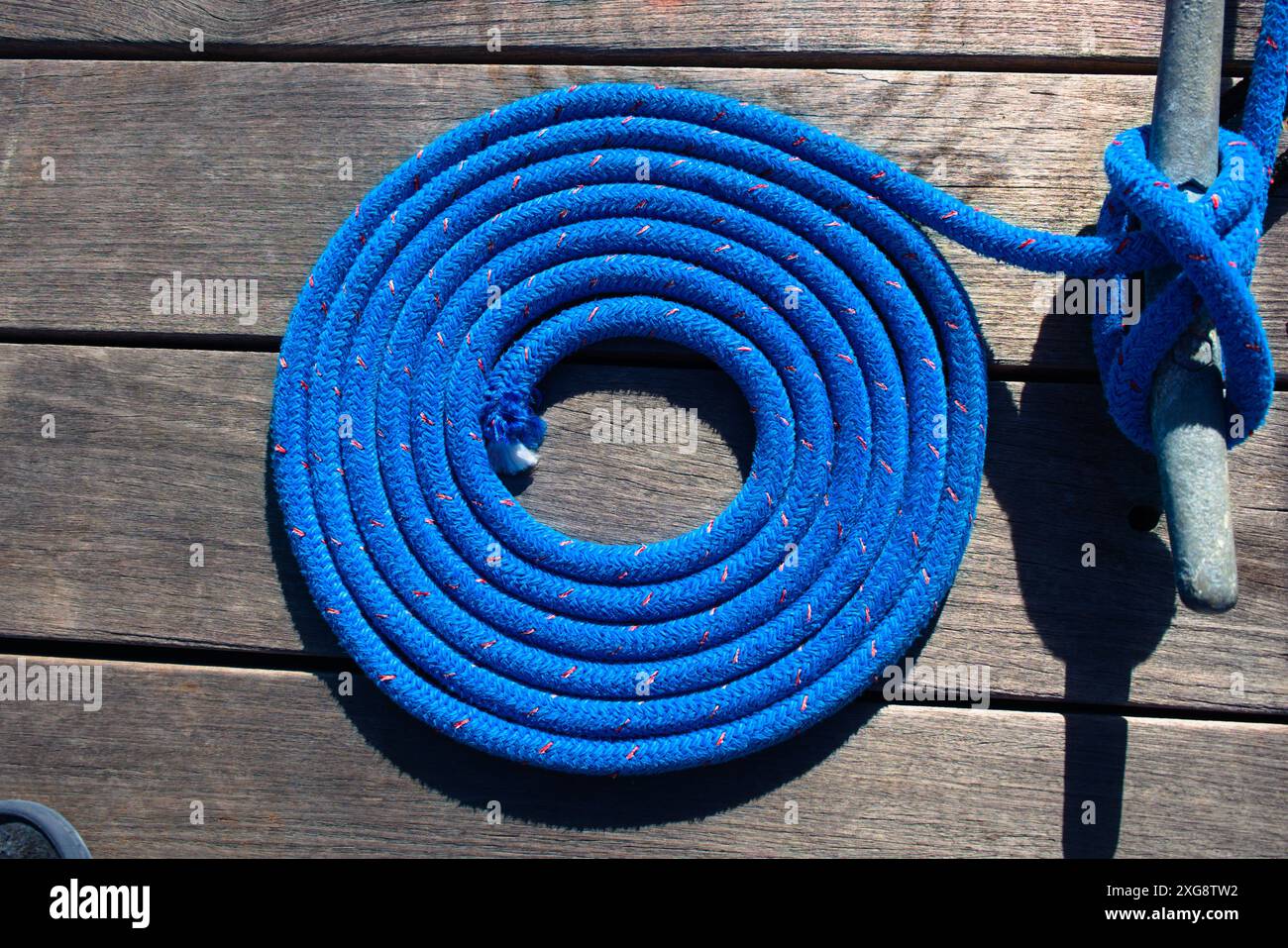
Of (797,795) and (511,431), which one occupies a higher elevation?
(511,431)

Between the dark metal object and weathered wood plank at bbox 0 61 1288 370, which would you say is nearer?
the dark metal object

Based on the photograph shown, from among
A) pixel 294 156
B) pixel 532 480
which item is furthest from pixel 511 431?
pixel 294 156

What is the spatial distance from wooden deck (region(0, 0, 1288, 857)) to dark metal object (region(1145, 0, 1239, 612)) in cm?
16

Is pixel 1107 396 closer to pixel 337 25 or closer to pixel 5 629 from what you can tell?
pixel 337 25

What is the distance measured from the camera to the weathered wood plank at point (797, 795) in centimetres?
109

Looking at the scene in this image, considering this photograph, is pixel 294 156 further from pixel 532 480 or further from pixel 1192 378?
pixel 1192 378

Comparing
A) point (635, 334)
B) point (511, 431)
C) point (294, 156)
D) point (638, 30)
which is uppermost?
point (638, 30)

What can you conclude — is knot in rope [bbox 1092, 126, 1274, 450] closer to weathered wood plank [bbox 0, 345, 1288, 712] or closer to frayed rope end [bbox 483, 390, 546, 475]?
weathered wood plank [bbox 0, 345, 1288, 712]

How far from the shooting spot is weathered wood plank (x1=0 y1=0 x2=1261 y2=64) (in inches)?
45.6

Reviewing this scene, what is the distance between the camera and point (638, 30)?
1188mm

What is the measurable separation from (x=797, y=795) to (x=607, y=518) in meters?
0.39

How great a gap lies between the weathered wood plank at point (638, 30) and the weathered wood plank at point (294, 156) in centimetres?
3

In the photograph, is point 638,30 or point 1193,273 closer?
point 1193,273

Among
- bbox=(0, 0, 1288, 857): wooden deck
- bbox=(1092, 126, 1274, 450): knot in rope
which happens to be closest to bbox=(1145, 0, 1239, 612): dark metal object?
bbox=(1092, 126, 1274, 450): knot in rope
